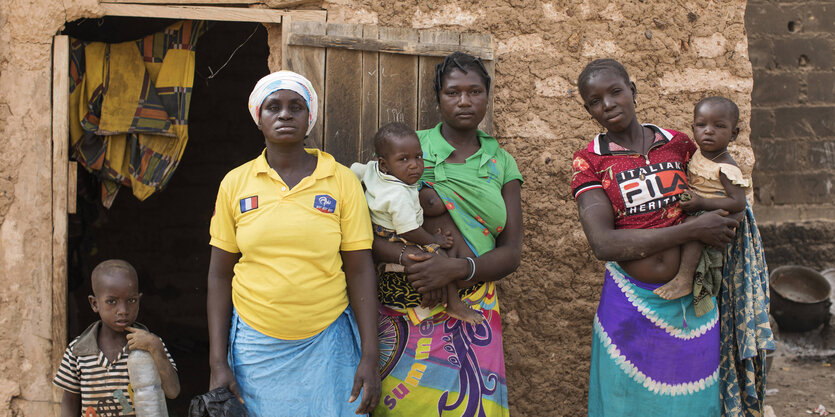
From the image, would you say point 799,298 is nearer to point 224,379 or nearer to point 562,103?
Answer: point 562,103

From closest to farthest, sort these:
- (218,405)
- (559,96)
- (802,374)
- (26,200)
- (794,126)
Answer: (218,405) → (26,200) → (559,96) → (802,374) → (794,126)

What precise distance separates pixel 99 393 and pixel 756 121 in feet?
19.7

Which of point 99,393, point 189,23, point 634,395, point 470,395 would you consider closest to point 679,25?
point 634,395

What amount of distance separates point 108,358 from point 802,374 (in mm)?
4999

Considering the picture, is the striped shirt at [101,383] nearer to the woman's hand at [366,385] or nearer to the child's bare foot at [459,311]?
the woman's hand at [366,385]

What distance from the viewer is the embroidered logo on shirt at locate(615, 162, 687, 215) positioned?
265cm

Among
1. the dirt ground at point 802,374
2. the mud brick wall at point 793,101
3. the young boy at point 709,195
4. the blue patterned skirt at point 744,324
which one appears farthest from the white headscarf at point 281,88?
the mud brick wall at point 793,101

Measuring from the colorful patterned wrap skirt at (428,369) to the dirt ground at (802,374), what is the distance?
9.52 ft

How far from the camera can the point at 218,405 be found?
236 cm

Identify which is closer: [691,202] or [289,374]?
[289,374]

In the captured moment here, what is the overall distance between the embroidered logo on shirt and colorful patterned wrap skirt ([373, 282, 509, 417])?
694mm

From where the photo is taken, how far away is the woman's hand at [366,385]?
2.50 metres

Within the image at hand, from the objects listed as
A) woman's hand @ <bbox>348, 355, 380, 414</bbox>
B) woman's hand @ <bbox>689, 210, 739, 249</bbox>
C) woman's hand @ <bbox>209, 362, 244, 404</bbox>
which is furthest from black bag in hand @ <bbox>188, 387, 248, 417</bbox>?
woman's hand @ <bbox>689, 210, 739, 249</bbox>

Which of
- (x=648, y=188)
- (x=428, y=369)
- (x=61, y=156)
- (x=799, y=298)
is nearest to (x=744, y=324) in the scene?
(x=648, y=188)
